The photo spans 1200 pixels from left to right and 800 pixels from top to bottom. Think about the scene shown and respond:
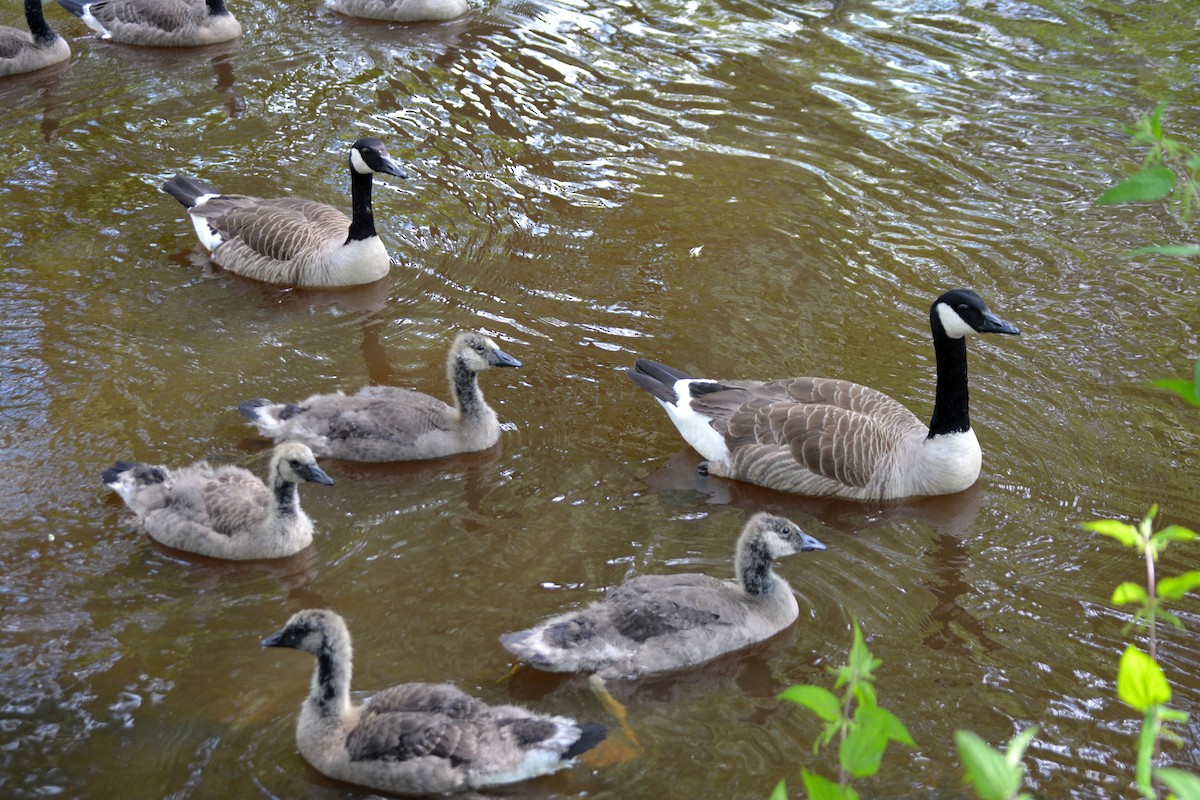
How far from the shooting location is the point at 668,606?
6.71 m

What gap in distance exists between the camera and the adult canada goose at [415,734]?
18.7 ft

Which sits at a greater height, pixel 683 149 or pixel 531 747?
pixel 683 149

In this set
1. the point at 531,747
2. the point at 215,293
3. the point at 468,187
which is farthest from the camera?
the point at 468,187

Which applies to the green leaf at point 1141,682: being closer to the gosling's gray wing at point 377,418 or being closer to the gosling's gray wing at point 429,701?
the gosling's gray wing at point 429,701

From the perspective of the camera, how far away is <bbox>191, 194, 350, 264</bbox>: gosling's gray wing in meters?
10.9

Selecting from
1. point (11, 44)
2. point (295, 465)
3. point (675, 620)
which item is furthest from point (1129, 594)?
point (11, 44)

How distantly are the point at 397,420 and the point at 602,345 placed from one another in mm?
2100

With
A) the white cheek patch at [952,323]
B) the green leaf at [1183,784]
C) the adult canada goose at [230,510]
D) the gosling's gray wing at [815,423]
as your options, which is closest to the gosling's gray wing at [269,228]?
the adult canada goose at [230,510]

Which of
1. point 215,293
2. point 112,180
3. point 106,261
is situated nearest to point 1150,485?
point 215,293

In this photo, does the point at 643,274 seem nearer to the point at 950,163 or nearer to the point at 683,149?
Result: the point at 683,149

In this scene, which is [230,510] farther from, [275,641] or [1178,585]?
[1178,585]

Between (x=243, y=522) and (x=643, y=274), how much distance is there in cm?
464

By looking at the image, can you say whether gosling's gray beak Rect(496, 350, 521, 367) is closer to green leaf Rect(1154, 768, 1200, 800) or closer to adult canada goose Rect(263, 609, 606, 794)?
adult canada goose Rect(263, 609, 606, 794)

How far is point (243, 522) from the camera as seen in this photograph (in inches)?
294
